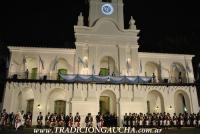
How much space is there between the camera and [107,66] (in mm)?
33594

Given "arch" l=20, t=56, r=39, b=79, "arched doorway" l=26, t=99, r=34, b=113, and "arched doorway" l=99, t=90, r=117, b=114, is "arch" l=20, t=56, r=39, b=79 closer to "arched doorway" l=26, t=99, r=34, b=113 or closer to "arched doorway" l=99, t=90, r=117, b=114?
"arched doorway" l=26, t=99, r=34, b=113

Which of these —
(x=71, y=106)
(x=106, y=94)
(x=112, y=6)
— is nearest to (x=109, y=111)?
(x=106, y=94)

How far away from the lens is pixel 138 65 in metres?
31.9

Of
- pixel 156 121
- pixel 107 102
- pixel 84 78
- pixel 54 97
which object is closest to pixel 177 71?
pixel 156 121

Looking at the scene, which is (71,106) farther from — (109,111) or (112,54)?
(112,54)

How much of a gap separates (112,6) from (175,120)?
55.4 ft

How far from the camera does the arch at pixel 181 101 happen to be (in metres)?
32.1

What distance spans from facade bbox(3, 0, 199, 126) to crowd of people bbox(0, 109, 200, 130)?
8.38 ft

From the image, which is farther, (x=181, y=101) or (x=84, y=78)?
(x=181, y=101)

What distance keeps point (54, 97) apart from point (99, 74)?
6.34m

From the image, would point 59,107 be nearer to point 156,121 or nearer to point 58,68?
point 58,68

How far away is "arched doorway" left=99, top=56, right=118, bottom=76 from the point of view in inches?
1291

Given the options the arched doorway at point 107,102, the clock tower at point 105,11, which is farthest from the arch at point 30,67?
the clock tower at point 105,11

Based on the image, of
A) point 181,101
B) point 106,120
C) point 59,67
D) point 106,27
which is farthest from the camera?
point 181,101
